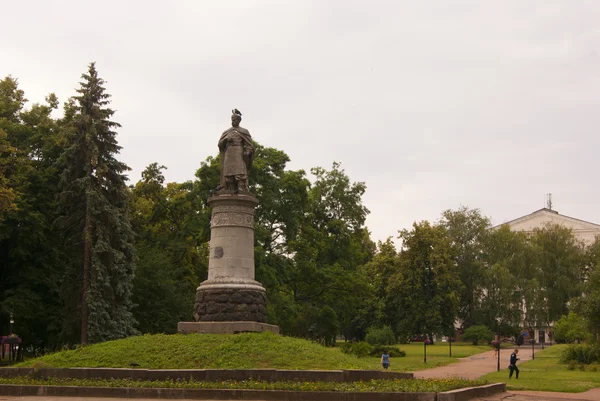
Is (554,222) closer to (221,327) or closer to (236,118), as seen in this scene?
(236,118)

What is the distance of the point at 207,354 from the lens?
18266 mm

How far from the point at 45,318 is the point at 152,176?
15.8 meters

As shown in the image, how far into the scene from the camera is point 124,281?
32.4 meters

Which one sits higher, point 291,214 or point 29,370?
point 291,214

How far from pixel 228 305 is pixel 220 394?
6551mm

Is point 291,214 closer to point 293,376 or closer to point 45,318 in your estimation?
point 45,318

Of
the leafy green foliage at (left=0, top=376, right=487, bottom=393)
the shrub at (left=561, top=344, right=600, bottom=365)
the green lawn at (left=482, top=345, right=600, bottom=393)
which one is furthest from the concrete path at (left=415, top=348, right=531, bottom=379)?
the leafy green foliage at (left=0, top=376, right=487, bottom=393)

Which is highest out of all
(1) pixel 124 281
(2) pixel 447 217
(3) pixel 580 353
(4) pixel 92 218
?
(2) pixel 447 217

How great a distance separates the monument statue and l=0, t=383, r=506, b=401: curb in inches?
228

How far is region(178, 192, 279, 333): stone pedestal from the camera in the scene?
70.7 feet

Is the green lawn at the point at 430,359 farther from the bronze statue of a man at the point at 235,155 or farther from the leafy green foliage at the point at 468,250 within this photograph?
the bronze statue of a man at the point at 235,155

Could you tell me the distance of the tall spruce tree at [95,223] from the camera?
101ft

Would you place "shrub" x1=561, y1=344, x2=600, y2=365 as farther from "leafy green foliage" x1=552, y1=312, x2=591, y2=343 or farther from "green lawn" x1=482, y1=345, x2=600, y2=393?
"leafy green foliage" x1=552, y1=312, x2=591, y2=343

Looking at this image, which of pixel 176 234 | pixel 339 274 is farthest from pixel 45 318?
pixel 339 274
